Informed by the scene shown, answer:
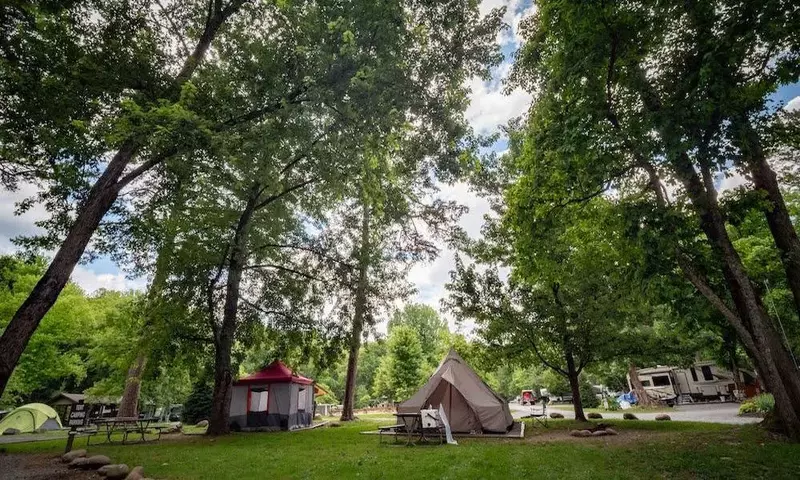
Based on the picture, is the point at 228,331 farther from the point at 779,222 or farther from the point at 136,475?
the point at 779,222

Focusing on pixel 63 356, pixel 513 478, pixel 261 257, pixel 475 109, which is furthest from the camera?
pixel 63 356

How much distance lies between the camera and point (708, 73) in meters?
6.95

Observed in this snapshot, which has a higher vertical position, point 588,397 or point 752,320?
point 752,320

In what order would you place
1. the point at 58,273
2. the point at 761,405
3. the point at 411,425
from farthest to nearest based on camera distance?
1. the point at 761,405
2. the point at 411,425
3. the point at 58,273

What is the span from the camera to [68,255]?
25.0ft

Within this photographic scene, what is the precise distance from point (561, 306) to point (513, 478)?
1015 cm

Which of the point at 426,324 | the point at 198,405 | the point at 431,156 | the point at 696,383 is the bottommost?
the point at 696,383

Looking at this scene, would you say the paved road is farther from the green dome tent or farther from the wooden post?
the green dome tent

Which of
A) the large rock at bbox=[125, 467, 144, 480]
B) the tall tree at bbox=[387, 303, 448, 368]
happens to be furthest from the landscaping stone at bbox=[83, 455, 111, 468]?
the tall tree at bbox=[387, 303, 448, 368]

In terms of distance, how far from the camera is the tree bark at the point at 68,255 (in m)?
6.75

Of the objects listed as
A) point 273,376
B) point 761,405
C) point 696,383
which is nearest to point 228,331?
point 273,376

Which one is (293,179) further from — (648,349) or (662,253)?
(648,349)

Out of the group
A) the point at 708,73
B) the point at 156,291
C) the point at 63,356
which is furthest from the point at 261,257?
the point at 63,356

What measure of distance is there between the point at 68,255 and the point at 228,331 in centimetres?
812
